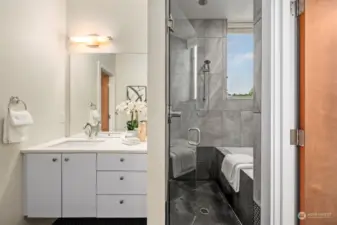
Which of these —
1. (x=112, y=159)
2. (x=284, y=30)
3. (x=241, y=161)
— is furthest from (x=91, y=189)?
(x=284, y=30)

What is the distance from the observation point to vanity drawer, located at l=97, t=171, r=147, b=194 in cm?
267

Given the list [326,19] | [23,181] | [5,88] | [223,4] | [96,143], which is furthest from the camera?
[223,4]

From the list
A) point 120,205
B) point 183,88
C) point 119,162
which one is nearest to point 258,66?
point 119,162

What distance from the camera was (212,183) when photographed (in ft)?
12.9

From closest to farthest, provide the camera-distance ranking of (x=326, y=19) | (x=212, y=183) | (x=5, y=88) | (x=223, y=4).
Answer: (x=326, y=19) → (x=5, y=88) → (x=223, y=4) → (x=212, y=183)

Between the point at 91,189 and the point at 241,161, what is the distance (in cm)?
162

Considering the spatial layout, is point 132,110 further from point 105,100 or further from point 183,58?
point 183,58

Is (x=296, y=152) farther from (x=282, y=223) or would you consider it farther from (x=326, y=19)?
(x=326, y=19)

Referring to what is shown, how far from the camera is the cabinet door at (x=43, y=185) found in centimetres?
262

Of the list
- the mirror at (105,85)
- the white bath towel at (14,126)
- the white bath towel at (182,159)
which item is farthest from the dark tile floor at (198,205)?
the white bath towel at (14,126)

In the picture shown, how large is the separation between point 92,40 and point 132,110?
0.94m

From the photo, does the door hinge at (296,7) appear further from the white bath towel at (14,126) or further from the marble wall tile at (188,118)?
the white bath towel at (14,126)

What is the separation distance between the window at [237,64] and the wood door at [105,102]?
1.83 metres

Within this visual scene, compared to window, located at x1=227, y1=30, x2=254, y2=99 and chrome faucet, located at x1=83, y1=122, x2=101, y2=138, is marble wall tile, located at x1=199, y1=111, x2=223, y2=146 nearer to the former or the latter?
window, located at x1=227, y1=30, x2=254, y2=99
